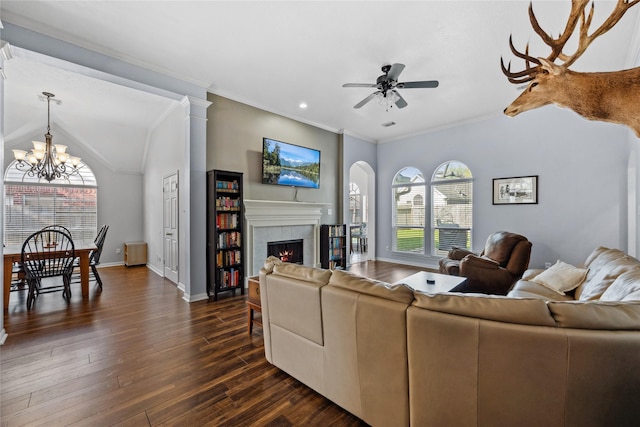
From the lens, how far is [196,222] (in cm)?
379

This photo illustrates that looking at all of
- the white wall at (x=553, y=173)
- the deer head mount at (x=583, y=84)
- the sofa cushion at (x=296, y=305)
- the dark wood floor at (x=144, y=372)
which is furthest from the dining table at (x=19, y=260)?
the white wall at (x=553, y=173)

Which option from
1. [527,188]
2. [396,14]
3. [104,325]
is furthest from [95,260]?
[527,188]

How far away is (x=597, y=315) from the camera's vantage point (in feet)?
3.37

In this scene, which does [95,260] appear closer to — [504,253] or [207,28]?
[207,28]

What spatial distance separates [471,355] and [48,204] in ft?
26.9

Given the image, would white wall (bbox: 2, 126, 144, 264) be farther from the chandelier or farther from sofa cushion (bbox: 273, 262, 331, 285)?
sofa cushion (bbox: 273, 262, 331, 285)

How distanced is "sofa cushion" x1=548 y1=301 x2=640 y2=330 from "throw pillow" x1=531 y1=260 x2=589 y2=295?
80.5 inches

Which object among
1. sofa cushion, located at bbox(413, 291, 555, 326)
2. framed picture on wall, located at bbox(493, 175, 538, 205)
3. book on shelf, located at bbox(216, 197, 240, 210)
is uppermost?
framed picture on wall, located at bbox(493, 175, 538, 205)

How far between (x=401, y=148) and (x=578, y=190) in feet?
11.0

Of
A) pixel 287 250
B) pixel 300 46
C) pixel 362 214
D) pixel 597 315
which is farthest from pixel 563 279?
pixel 362 214

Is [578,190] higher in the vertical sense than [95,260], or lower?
higher

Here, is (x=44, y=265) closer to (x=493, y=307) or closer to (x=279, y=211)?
(x=279, y=211)

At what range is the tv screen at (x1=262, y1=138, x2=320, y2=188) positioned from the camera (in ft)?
15.3

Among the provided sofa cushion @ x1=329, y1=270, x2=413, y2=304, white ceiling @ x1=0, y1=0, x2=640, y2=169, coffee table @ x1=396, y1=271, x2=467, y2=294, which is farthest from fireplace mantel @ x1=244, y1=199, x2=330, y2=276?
sofa cushion @ x1=329, y1=270, x2=413, y2=304
